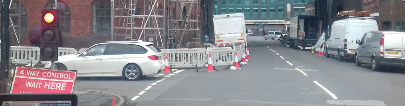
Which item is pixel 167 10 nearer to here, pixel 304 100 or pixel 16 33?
pixel 16 33

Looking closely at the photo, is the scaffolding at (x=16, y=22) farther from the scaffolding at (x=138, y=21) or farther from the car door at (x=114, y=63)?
the car door at (x=114, y=63)

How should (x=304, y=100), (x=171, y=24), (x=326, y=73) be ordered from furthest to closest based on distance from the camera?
(x=171, y=24) < (x=326, y=73) < (x=304, y=100)

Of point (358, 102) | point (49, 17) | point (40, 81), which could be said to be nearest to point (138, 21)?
point (358, 102)

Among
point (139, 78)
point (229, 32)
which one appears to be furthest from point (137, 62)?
point (229, 32)

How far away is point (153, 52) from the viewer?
16.7 meters

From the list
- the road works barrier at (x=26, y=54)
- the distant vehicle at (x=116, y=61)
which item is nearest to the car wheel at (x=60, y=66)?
the distant vehicle at (x=116, y=61)

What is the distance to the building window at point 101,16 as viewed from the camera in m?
29.1

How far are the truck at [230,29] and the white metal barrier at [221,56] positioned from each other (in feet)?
25.3

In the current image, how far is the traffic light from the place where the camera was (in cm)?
824

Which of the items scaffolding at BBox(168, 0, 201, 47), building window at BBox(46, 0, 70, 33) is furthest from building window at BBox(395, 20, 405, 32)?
building window at BBox(46, 0, 70, 33)

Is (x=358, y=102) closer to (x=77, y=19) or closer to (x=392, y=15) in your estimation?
(x=77, y=19)

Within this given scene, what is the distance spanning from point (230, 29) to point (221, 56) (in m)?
8.54

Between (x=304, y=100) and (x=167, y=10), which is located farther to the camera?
(x=167, y=10)

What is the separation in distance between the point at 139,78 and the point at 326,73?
7.30 meters
